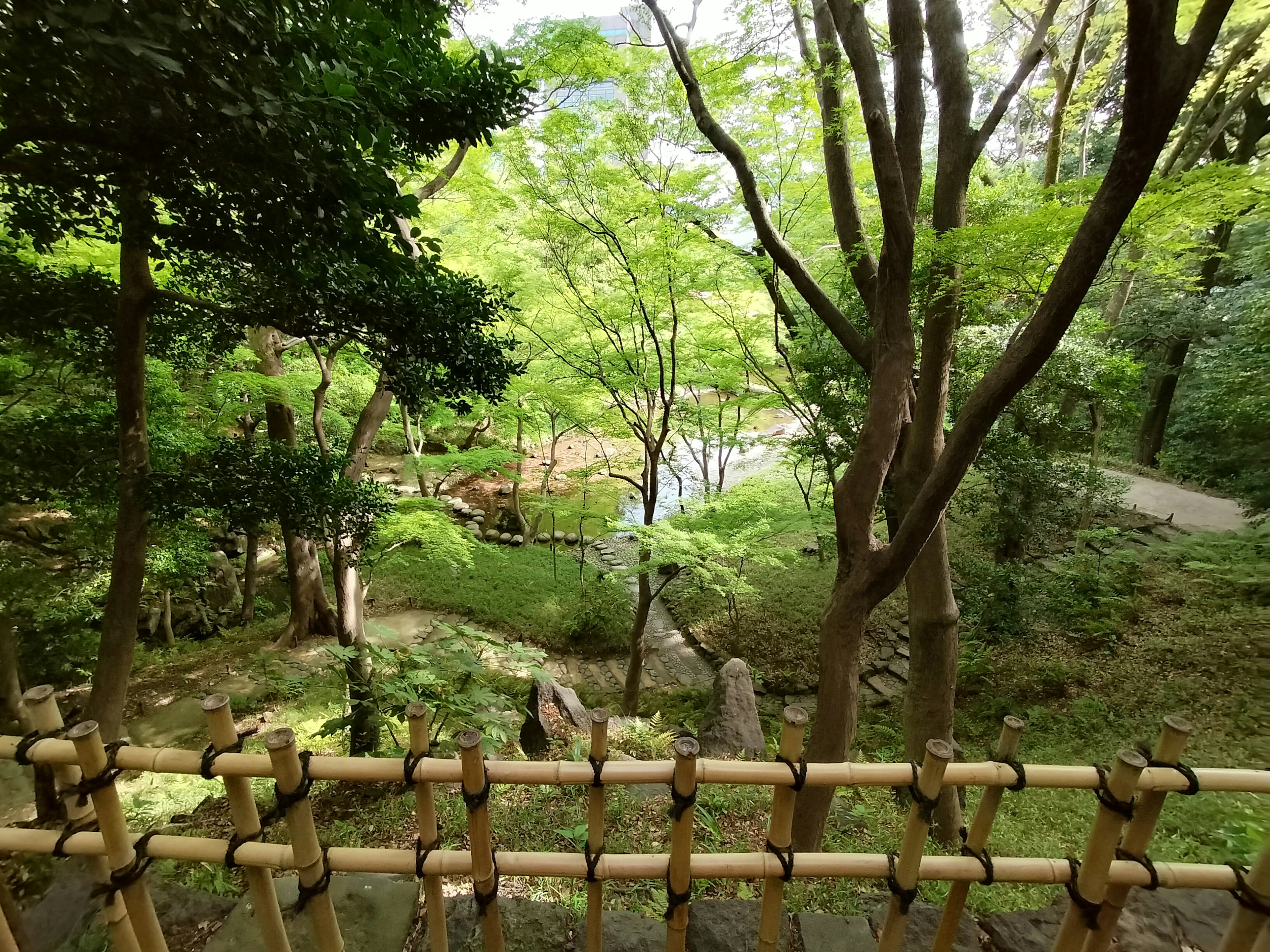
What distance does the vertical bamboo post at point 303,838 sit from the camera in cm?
173

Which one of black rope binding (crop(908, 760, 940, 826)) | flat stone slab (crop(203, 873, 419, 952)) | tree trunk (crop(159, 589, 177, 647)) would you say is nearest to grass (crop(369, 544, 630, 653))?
tree trunk (crop(159, 589, 177, 647))

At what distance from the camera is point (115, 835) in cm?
184

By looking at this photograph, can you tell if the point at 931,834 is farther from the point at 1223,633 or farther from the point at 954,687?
the point at 1223,633

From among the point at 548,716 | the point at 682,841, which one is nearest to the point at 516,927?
the point at 682,841

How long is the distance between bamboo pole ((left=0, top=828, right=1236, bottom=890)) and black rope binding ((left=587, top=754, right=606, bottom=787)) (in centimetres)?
27

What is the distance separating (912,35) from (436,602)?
10.2 metres

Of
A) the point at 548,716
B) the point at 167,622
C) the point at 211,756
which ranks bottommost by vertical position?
the point at 548,716

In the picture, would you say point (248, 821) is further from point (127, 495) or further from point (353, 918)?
point (127, 495)

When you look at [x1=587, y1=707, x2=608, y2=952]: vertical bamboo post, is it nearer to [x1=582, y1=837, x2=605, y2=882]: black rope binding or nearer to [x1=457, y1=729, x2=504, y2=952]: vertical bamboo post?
[x1=582, y1=837, x2=605, y2=882]: black rope binding

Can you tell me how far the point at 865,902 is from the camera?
8.81 ft

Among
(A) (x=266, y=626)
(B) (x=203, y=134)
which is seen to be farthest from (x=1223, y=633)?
(A) (x=266, y=626)

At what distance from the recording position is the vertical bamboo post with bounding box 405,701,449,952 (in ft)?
6.19

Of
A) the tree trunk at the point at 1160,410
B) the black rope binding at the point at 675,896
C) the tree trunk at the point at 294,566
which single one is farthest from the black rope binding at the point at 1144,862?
the tree trunk at the point at 1160,410

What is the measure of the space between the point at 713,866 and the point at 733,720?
4522mm
